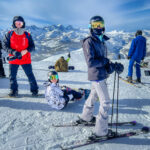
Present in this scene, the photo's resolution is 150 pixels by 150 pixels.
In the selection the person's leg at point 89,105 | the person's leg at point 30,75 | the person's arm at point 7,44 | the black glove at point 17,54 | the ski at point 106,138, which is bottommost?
the ski at point 106,138

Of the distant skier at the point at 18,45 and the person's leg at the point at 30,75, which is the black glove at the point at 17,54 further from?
the person's leg at the point at 30,75

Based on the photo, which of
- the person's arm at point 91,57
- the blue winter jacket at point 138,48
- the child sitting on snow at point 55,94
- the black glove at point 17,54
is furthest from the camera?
the blue winter jacket at point 138,48

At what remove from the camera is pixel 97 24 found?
231 cm

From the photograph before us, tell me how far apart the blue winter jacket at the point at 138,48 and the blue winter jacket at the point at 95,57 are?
13.5 ft

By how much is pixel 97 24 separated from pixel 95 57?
577 millimetres

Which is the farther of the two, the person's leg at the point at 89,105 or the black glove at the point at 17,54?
the black glove at the point at 17,54

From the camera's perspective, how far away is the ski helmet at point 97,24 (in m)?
2.30

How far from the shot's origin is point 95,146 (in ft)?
7.51

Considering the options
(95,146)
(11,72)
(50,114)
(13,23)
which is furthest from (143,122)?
(13,23)

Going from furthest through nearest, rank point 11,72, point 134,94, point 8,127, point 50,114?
point 134,94, point 11,72, point 50,114, point 8,127

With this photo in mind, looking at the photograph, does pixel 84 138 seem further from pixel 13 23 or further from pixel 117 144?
pixel 13 23

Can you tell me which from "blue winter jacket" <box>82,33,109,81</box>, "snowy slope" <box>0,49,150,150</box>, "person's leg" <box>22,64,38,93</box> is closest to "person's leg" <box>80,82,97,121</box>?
"snowy slope" <box>0,49,150,150</box>

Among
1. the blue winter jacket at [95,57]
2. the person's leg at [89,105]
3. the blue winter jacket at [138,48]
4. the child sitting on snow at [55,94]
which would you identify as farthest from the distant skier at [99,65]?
the blue winter jacket at [138,48]

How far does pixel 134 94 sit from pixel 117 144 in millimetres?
2857
